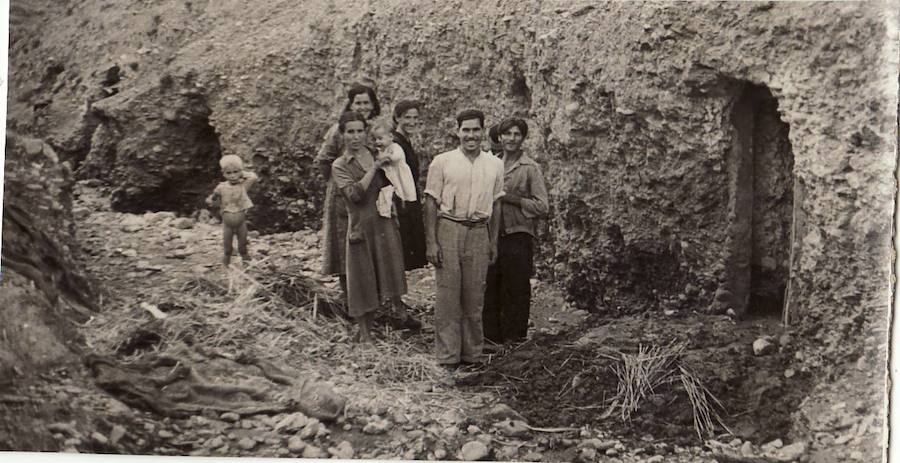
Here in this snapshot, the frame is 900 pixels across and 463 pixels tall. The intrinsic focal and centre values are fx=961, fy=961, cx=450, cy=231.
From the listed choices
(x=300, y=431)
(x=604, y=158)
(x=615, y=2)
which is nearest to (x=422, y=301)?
(x=300, y=431)

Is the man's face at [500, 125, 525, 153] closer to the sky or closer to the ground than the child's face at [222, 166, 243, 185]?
closer to the sky

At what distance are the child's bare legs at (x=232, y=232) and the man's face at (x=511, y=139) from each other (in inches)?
49.8

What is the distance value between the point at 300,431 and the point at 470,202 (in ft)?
4.13

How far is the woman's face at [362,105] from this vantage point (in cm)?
445

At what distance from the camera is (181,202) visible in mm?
4629

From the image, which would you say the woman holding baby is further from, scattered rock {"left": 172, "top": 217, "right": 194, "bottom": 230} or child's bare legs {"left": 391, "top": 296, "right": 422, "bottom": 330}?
scattered rock {"left": 172, "top": 217, "right": 194, "bottom": 230}

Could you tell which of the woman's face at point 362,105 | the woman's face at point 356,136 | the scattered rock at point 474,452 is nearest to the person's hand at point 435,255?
the woman's face at point 356,136

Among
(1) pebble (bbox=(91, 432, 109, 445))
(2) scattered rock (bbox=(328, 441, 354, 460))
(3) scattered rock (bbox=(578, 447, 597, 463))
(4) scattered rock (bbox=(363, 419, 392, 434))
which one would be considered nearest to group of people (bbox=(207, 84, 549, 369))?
(4) scattered rock (bbox=(363, 419, 392, 434))

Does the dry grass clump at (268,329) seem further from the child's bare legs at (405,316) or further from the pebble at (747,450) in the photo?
the pebble at (747,450)

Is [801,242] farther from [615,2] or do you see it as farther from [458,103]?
[458,103]

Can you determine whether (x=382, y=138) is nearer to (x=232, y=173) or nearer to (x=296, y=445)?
(x=232, y=173)

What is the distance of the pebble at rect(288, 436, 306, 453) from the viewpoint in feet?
13.8

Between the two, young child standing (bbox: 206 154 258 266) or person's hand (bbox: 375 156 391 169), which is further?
young child standing (bbox: 206 154 258 266)

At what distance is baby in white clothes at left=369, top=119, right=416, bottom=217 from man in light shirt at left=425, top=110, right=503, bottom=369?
A: 4.0 inches
